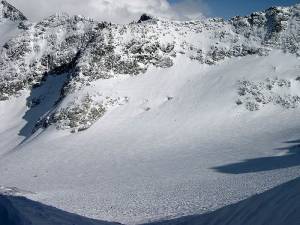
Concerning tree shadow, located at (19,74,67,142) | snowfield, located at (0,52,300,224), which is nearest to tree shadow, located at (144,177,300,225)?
snowfield, located at (0,52,300,224)

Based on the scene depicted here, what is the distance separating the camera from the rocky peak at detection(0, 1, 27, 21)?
99938 millimetres

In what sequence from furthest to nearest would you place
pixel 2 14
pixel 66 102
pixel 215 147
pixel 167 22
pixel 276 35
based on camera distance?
pixel 2 14
pixel 167 22
pixel 276 35
pixel 66 102
pixel 215 147

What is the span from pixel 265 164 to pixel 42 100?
45.1 m

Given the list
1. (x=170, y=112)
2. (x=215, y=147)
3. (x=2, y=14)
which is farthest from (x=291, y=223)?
(x=2, y=14)

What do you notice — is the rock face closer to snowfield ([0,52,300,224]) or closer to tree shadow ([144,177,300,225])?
snowfield ([0,52,300,224])

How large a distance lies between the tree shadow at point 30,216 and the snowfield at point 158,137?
0.08 meters

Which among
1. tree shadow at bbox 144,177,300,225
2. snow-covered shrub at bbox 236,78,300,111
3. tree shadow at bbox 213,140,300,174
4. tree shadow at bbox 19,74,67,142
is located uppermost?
tree shadow at bbox 19,74,67,142

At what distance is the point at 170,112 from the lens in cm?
5797

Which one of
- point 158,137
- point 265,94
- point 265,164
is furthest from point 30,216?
point 265,94

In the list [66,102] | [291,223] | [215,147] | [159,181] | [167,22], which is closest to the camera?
[291,223]

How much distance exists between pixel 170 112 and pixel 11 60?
36440 mm

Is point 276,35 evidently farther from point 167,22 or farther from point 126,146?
point 126,146

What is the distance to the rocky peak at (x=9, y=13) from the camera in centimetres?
9994

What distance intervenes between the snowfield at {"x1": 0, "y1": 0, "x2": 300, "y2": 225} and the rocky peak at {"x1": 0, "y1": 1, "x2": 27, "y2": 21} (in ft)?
53.4
